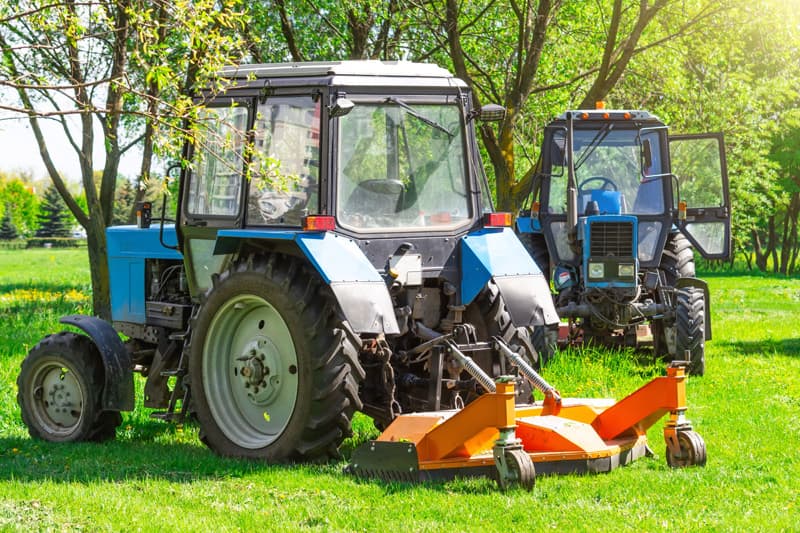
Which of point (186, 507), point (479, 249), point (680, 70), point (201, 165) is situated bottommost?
point (186, 507)

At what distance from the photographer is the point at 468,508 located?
6.24m

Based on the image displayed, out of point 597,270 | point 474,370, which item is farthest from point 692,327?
point 474,370

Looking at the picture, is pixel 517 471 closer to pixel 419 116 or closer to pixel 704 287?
pixel 419 116

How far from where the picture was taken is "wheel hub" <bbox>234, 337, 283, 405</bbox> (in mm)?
7750

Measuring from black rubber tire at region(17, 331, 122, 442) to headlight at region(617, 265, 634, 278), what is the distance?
5.93 metres

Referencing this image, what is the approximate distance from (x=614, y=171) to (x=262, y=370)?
22.5ft

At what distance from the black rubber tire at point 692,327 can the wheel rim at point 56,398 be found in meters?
6.19

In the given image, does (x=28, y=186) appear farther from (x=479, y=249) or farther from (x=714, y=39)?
(x=479, y=249)

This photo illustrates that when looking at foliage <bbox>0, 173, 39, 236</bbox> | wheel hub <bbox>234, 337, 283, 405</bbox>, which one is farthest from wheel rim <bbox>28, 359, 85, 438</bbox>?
foliage <bbox>0, 173, 39, 236</bbox>

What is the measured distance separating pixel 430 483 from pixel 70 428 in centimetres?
343

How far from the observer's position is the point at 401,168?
26.2ft

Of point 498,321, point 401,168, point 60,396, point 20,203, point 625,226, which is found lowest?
point 60,396

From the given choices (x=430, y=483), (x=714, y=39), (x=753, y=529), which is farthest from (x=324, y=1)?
(x=753, y=529)

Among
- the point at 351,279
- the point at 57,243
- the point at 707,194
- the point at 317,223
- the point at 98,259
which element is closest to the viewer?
the point at 351,279
